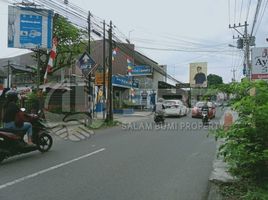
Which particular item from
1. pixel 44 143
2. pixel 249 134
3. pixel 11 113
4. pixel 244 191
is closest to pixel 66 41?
pixel 44 143

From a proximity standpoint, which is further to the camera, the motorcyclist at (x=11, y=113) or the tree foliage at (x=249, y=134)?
the motorcyclist at (x=11, y=113)

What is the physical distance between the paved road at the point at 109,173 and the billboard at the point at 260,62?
Answer: 2977mm

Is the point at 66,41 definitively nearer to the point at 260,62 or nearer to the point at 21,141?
the point at 21,141

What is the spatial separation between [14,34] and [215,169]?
1717 cm

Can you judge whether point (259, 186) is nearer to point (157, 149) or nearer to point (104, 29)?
point (157, 149)

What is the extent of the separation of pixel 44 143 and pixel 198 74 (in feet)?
220

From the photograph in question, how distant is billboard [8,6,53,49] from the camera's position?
23.1 meters

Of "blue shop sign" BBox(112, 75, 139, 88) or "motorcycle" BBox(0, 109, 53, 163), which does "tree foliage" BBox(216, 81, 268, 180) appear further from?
"blue shop sign" BBox(112, 75, 139, 88)

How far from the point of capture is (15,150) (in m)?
11.2

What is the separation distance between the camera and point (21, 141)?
11555 mm

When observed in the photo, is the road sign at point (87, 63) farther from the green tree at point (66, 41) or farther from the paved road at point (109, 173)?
the green tree at point (66, 41)

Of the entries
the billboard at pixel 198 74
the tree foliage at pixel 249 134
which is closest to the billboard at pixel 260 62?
the tree foliage at pixel 249 134

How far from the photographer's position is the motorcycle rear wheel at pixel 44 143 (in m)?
12.7

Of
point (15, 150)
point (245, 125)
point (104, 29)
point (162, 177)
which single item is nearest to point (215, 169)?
point (162, 177)
